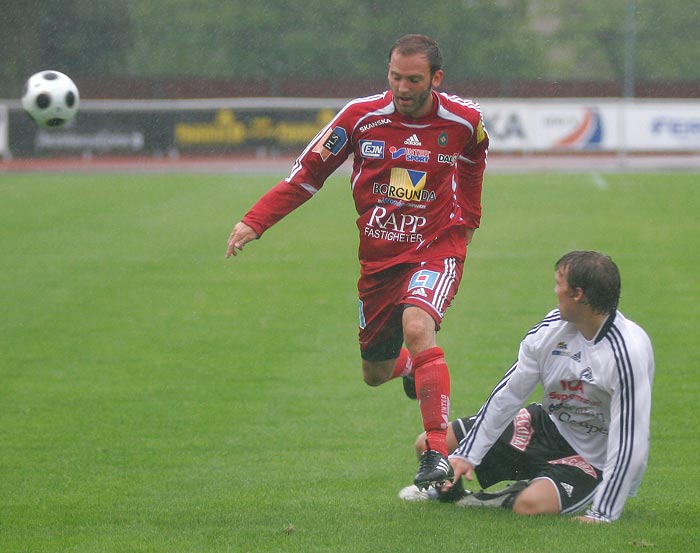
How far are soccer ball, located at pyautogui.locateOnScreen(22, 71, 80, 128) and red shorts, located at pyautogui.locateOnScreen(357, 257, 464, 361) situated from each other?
12.7 feet

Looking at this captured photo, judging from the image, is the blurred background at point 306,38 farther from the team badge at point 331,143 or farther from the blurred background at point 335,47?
the team badge at point 331,143

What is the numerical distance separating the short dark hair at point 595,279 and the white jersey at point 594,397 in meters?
0.13

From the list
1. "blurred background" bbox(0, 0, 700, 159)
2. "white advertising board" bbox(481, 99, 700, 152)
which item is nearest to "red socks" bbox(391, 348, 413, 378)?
"white advertising board" bbox(481, 99, 700, 152)

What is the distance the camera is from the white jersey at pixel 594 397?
15.6 ft

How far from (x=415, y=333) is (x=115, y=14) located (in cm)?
4319

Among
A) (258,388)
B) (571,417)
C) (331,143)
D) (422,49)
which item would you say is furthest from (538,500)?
(258,388)

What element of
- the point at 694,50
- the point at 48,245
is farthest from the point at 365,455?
the point at 694,50

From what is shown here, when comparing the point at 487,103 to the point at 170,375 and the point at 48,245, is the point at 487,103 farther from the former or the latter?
the point at 170,375

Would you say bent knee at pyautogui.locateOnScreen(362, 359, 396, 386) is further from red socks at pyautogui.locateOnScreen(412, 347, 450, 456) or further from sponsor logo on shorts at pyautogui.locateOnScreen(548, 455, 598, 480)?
sponsor logo on shorts at pyautogui.locateOnScreen(548, 455, 598, 480)

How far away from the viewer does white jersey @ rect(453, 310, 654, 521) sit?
4754mm

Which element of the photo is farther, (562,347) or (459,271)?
(459,271)

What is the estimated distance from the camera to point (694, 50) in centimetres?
4697

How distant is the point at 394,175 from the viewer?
5816 millimetres

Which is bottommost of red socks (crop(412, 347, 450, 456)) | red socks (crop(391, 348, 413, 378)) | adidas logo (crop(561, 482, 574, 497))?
adidas logo (crop(561, 482, 574, 497))
